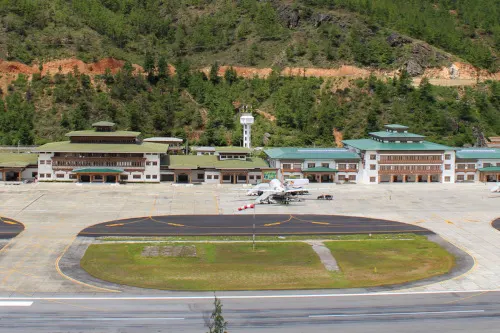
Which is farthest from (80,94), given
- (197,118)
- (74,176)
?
(74,176)

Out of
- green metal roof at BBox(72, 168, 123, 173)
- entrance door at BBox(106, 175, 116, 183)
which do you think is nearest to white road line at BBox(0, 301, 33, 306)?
green metal roof at BBox(72, 168, 123, 173)

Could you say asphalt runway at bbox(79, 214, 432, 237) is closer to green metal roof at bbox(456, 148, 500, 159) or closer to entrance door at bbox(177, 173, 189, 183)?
entrance door at bbox(177, 173, 189, 183)

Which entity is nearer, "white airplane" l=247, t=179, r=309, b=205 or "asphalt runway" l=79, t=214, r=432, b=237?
"asphalt runway" l=79, t=214, r=432, b=237

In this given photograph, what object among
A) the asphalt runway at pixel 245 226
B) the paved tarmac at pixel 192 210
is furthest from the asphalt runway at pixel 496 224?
the asphalt runway at pixel 245 226

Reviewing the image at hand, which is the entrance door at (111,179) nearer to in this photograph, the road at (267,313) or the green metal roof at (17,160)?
the green metal roof at (17,160)

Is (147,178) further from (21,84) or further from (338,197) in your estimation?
(21,84)
